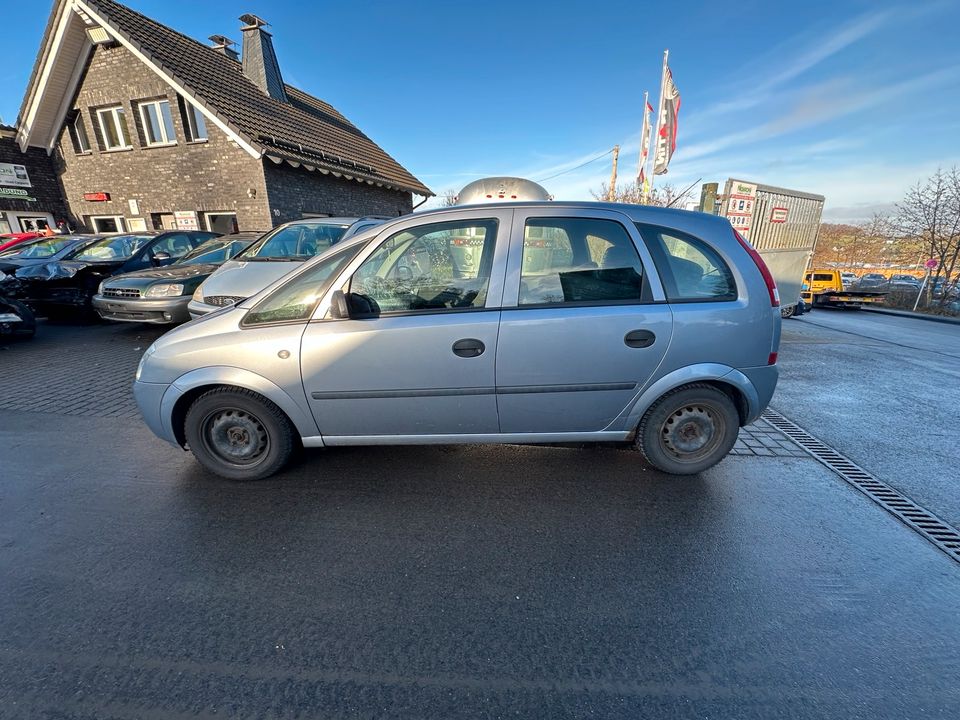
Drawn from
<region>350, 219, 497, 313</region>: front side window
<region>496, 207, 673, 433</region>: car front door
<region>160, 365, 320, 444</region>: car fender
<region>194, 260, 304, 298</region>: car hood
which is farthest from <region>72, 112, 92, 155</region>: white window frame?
<region>496, 207, 673, 433</region>: car front door

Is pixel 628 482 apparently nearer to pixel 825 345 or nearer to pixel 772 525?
pixel 772 525

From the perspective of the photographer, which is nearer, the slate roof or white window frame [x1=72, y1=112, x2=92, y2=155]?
the slate roof

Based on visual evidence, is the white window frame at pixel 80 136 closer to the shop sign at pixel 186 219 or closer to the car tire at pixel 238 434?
the shop sign at pixel 186 219

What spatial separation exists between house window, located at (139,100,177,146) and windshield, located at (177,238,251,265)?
8197 mm

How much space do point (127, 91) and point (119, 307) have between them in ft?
40.0

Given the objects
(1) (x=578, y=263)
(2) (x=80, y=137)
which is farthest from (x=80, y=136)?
(1) (x=578, y=263)

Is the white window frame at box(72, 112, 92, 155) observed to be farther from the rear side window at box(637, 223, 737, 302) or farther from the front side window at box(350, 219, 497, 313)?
the rear side window at box(637, 223, 737, 302)

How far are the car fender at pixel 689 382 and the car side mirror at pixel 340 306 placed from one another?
1.94m

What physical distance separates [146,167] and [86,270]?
8.51m

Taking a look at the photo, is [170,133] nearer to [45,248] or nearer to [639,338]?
[45,248]

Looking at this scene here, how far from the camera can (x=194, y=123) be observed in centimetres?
1273

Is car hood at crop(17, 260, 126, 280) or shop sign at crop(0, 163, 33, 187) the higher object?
shop sign at crop(0, 163, 33, 187)

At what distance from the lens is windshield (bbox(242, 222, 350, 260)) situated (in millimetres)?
6070

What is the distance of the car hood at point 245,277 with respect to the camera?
5.10 metres
